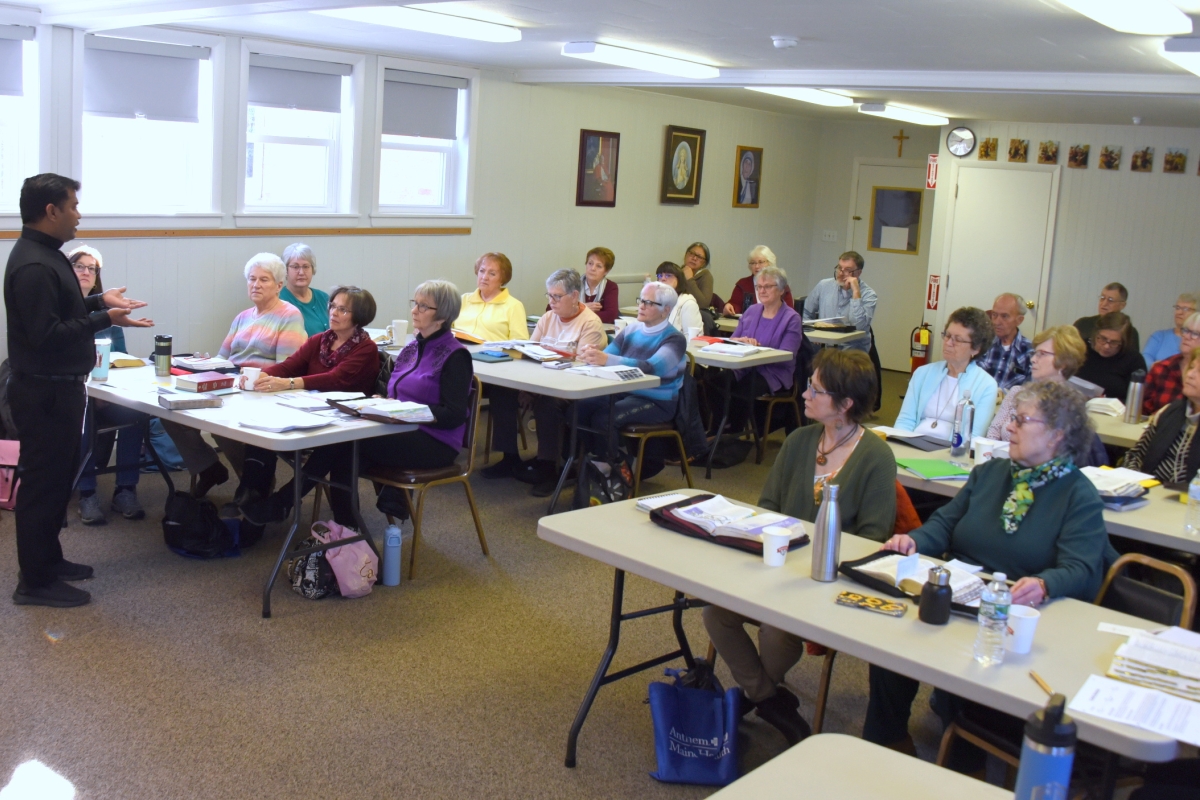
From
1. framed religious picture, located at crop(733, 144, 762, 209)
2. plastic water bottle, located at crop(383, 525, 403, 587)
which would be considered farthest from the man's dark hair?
framed religious picture, located at crop(733, 144, 762, 209)

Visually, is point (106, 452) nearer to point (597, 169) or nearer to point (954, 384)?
point (954, 384)

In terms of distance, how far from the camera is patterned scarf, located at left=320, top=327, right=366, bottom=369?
4.86 meters

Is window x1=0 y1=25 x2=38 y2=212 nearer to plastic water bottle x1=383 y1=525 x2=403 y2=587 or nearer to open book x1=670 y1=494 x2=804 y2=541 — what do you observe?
plastic water bottle x1=383 y1=525 x2=403 y2=587

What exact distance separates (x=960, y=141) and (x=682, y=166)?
2541 millimetres

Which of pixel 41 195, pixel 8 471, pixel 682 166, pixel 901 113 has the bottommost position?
pixel 8 471

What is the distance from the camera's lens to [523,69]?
7785mm

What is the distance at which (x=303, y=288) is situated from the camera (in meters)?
6.25

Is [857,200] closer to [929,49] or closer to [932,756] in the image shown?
[929,49]

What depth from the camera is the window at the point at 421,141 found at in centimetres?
733

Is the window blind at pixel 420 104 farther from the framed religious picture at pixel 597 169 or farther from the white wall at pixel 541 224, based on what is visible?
the framed religious picture at pixel 597 169

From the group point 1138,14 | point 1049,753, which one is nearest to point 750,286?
point 1138,14

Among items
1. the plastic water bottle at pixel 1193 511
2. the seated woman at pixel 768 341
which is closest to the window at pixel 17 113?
the seated woman at pixel 768 341

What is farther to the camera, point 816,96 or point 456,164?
point 816,96

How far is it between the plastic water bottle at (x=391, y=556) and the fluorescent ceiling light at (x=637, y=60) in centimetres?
298
